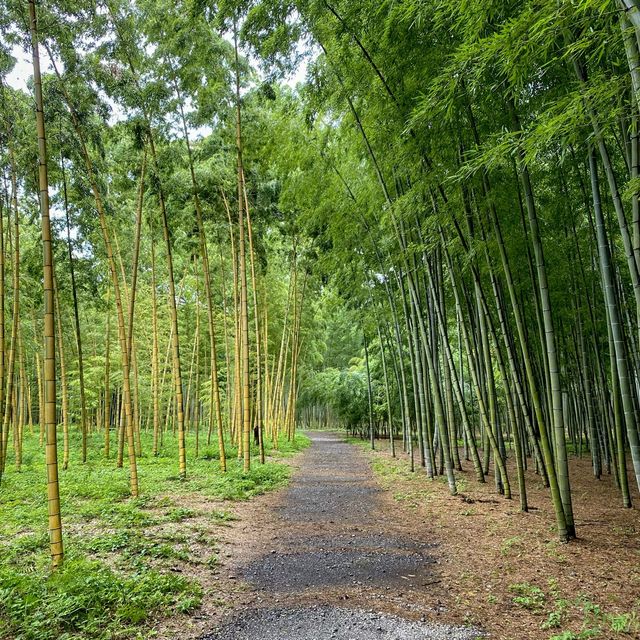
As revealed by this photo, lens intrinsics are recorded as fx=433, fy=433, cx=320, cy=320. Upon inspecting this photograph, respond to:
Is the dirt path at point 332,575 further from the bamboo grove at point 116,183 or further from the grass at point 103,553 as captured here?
the bamboo grove at point 116,183

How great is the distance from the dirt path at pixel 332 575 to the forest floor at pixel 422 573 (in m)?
0.01

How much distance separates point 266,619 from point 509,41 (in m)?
3.06

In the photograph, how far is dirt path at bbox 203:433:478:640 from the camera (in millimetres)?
2082

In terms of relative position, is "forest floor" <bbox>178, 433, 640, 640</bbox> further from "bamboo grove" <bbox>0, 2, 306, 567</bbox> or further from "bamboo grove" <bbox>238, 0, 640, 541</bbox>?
"bamboo grove" <bbox>0, 2, 306, 567</bbox>

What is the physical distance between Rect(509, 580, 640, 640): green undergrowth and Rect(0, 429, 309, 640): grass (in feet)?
5.86

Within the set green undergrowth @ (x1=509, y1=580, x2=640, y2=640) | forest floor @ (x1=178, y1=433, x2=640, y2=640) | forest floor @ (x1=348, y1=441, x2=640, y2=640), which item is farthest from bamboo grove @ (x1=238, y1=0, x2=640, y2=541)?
green undergrowth @ (x1=509, y1=580, x2=640, y2=640)

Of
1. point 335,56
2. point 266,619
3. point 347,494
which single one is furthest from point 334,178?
point 266,619

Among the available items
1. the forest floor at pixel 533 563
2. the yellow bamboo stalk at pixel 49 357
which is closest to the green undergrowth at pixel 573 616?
the forest floor at pixel 533 563

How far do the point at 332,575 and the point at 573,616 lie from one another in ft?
4.40

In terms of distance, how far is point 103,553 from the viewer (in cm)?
298

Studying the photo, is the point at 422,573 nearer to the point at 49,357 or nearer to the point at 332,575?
the point at 332,575

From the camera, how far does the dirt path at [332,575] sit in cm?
208

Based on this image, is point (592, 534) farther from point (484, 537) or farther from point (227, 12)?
point (227, 12)

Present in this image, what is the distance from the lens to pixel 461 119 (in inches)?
147
